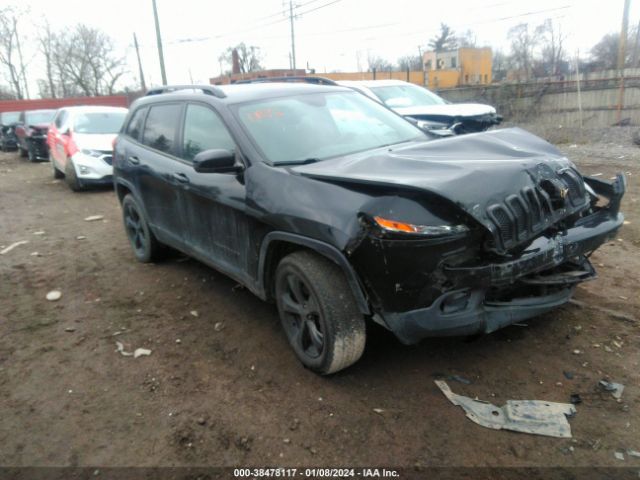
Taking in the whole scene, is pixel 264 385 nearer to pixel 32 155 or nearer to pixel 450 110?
pixel 450 110

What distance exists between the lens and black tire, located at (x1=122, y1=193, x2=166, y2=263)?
513 centimetres

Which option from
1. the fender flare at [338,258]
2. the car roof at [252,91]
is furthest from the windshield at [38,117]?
the fender flare at [338,258]

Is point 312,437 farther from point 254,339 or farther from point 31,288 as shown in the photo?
point 31,288

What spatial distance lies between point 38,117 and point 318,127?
16.4m

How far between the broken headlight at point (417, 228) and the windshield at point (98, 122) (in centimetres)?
937

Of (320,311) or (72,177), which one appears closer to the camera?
(320,311)

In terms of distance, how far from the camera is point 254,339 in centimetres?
368

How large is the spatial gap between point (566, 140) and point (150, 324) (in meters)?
12.9

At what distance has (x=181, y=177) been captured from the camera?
407cm

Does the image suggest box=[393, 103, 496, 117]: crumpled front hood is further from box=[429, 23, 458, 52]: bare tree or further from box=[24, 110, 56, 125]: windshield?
box=[429, 23, 458, 52]: bare tree

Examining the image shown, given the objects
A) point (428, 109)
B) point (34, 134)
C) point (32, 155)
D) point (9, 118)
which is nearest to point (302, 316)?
point (428, 109)

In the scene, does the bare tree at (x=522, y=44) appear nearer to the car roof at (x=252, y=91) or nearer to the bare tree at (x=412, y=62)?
the bare tree at (x=412, y=62)

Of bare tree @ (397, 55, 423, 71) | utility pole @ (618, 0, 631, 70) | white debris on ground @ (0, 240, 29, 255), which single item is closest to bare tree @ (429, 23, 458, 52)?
bare tree @ (397, 55, 423, 71)

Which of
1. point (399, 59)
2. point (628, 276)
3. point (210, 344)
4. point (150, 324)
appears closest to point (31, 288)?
point (150, 324)
